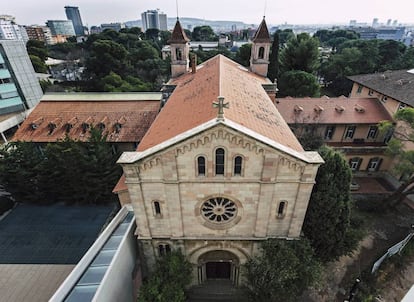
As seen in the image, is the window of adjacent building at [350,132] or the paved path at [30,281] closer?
the paved path at [30,281]

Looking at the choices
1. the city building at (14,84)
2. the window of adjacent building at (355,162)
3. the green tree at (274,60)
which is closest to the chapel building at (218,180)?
the window of adjacent building at (355,162)

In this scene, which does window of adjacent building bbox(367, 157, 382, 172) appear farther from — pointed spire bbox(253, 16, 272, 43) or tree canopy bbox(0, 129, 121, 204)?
tree canopy bbox(0, 129, 121, 204)

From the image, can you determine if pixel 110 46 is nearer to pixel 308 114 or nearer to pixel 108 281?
pixel 308 114

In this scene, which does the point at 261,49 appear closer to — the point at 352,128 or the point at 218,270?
the point at 352,128

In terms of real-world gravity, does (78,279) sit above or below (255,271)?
above

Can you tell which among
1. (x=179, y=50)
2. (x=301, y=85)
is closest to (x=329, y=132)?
(x=301, y=85)

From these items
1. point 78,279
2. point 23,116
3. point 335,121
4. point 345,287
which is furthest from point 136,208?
point 23,116

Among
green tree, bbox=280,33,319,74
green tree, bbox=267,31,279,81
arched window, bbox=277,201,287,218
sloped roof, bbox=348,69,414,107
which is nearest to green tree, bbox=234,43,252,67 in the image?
green tree, bbox=280,33,319,74

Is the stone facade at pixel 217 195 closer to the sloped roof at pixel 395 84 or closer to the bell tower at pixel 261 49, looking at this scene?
the sloped roof at pixel 395 84
